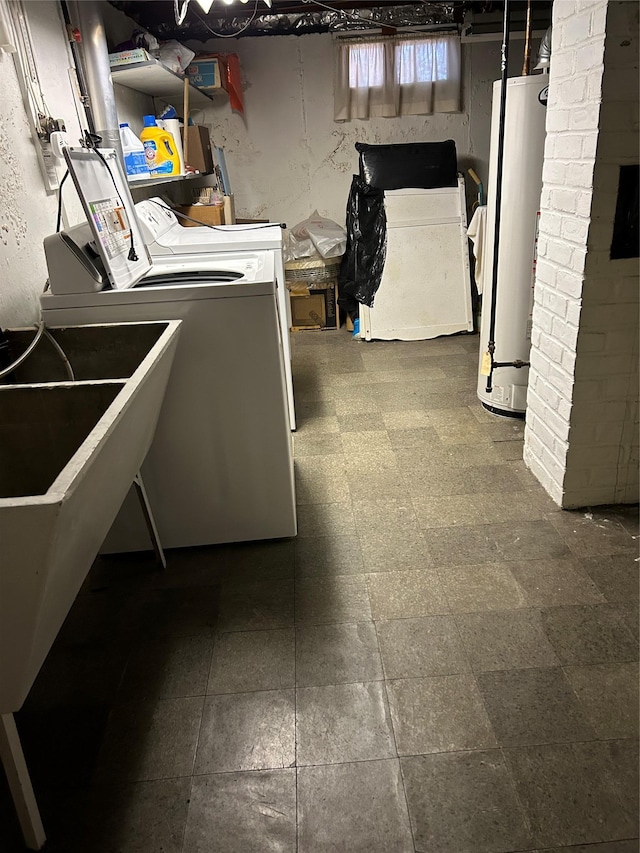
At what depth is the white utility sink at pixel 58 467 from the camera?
89 centimetres

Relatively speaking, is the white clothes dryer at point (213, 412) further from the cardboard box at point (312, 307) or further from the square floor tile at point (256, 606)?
the cardboard box at point (312, 307)

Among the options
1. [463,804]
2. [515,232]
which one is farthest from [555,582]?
[515,232]

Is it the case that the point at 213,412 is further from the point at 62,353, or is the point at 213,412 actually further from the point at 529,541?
the point at 529,541

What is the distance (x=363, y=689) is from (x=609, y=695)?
0.63 metres

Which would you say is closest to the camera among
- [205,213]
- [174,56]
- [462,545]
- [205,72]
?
[462,545]

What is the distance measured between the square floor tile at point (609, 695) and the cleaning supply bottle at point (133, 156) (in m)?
2.68

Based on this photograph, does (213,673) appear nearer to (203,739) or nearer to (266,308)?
(203,739)

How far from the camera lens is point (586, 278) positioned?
1959mm

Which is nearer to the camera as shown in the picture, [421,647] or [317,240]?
[421,647]

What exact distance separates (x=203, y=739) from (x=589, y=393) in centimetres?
168

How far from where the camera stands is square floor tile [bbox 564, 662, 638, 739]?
1412 mm

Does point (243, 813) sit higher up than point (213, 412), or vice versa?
point (213, 412)

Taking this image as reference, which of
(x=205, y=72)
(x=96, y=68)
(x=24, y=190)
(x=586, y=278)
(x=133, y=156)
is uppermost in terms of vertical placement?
(x=205, y=72)

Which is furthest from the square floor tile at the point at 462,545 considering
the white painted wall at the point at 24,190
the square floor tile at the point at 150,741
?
the white painted wall at the point at 24,190
